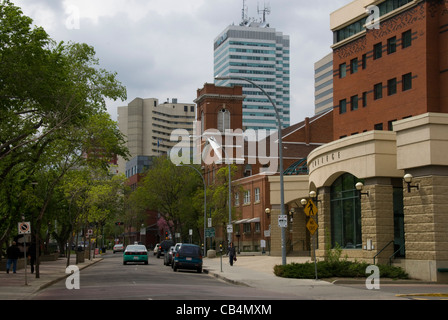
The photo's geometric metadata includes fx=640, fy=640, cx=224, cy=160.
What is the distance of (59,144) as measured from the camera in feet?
106

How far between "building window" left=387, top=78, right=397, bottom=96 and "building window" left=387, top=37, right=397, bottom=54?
1.85 metres

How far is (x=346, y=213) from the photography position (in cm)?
3384

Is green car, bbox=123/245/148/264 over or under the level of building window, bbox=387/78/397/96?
under

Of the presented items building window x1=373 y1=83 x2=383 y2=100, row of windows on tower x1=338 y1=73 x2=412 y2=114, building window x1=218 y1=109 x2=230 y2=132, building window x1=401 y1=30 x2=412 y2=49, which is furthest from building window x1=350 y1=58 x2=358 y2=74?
building window x1=218 y1=109 x2=230 y2=132

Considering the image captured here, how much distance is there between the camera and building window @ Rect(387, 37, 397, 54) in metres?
40.7

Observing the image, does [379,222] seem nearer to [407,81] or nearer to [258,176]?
[407,81]

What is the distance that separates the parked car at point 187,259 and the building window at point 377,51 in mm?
17342

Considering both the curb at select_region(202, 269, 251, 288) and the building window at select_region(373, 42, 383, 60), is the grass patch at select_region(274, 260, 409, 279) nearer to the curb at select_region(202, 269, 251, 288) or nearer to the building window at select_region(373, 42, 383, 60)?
the curb at select_region(202, 269, 251, 288)

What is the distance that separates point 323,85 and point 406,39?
12127cm

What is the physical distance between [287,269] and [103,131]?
447 inches

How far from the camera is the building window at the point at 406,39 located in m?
39.5

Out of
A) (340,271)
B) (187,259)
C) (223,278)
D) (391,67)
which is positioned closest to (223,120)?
(391,67)

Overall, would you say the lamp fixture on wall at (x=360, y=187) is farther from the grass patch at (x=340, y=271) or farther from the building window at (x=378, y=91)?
the building window at (x=378, y=91)

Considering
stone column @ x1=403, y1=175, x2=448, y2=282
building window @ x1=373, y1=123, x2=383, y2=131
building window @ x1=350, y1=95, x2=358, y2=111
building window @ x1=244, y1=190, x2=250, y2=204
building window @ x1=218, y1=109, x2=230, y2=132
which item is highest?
building window @ x1=218, y1=109, x2=230, y2=132
